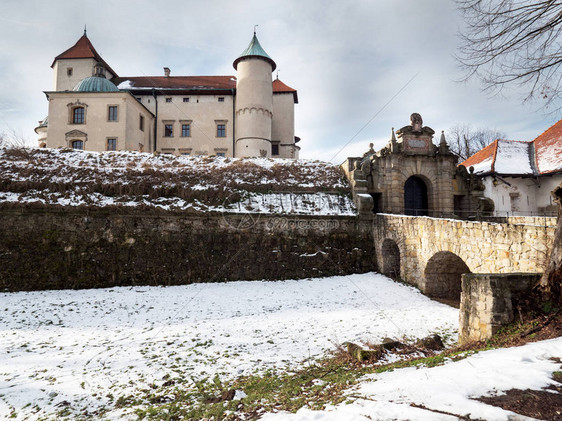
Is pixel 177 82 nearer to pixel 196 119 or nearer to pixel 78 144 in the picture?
pixel 196 119

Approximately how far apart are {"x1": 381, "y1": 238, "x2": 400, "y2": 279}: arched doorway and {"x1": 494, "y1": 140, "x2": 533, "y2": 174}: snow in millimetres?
11266

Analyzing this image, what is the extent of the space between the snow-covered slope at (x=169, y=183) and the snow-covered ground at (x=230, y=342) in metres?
3.73

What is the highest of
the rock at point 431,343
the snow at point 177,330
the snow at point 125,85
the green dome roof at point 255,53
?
the green dome roof at point 255,53

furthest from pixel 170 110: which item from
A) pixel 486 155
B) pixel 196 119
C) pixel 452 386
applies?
pixel 452 386

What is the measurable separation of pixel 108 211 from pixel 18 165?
22.1 feet

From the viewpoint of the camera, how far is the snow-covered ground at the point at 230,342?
139 inches

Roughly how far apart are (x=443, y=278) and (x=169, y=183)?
12.2 metres

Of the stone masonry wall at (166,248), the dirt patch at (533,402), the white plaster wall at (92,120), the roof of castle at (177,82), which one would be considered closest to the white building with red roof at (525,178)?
the stone masonry wall at (166,248)

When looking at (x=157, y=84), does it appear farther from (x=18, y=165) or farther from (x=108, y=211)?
(x=108, y=211)

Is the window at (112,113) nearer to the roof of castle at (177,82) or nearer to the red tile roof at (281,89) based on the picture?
the roof of castle at (177,82)

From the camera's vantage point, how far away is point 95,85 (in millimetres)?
27734

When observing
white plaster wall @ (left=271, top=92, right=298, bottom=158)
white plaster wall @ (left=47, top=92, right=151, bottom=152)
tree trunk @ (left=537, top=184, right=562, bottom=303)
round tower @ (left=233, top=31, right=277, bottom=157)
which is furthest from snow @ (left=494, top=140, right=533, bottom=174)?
white plaster wall @ (left=47, top=92, right=151, bottom=152)

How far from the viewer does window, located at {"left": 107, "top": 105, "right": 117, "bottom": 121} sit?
88.6 feet

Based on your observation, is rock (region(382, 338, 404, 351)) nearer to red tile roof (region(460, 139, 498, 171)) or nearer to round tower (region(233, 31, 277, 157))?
red tile roof (region(460, 139, 498, 171))
